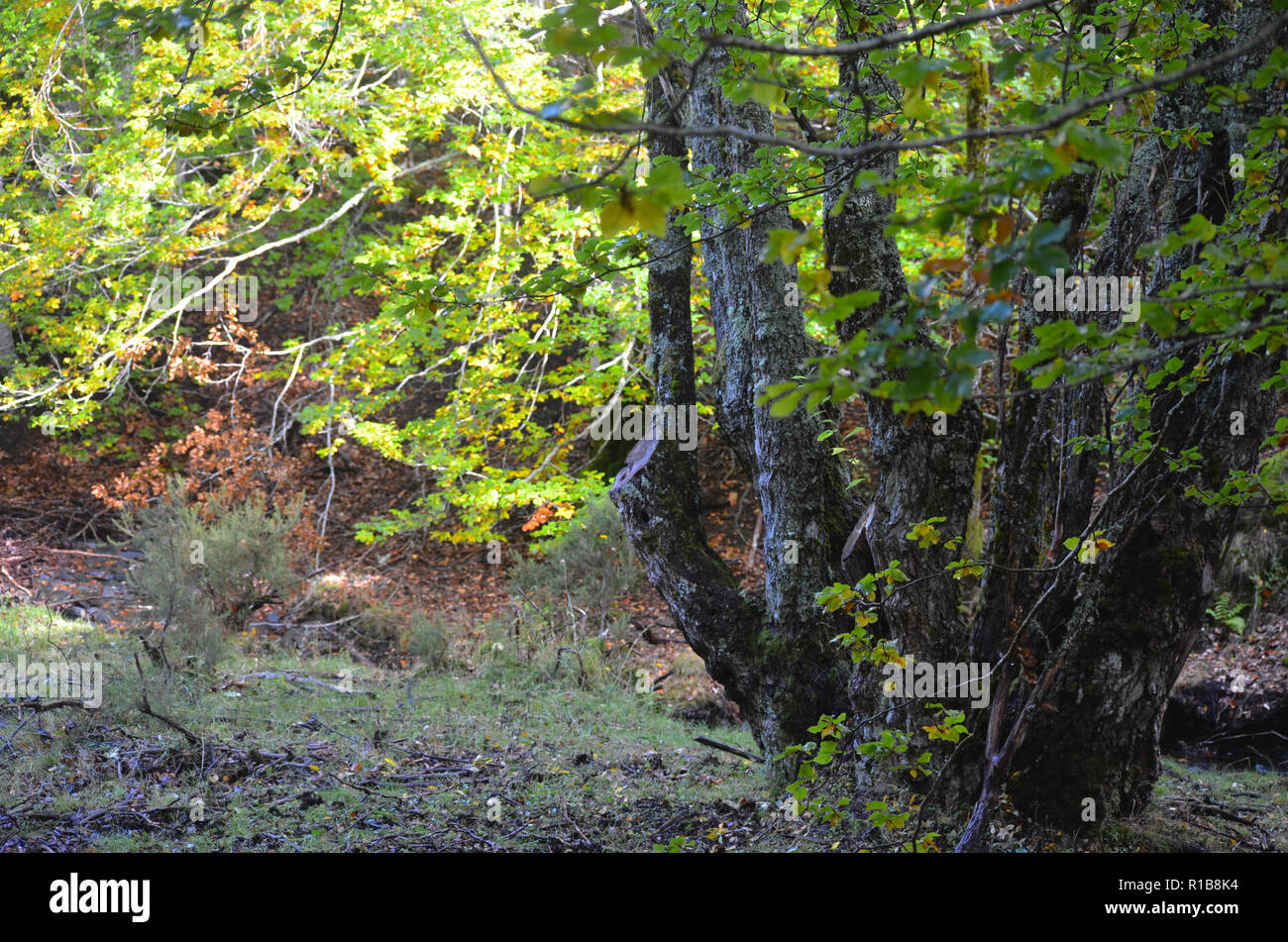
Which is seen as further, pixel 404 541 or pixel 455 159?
pixel 455 159

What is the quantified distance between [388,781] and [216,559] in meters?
4.20

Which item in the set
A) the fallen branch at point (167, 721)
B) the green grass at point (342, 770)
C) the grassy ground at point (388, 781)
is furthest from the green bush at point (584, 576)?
the fallen branch at point (167, 721)

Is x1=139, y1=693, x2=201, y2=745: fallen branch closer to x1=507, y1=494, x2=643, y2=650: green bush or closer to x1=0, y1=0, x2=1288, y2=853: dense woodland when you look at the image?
x1=0, y1=0, x2=1288, y2=853: dense woodland

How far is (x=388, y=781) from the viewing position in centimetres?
480

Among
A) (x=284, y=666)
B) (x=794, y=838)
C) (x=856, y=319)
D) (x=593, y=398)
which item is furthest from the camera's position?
(x=593, y=398)

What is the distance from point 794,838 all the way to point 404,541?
8.70 meters

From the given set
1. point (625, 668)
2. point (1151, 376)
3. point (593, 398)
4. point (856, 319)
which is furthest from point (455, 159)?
point (1151, 376)

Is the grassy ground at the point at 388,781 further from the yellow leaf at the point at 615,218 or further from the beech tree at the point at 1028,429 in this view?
the yellow leaf at the point at 615,218

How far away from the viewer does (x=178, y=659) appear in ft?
19.9

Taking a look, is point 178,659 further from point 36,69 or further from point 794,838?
point 36,69

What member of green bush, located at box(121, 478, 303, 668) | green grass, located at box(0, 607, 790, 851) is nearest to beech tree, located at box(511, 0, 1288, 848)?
green grass, located at box(0, 607, 790, 851)

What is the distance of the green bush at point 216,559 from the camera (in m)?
7.41

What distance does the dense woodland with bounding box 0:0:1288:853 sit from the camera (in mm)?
2328

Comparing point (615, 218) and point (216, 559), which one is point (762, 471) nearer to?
point (615, 218)
